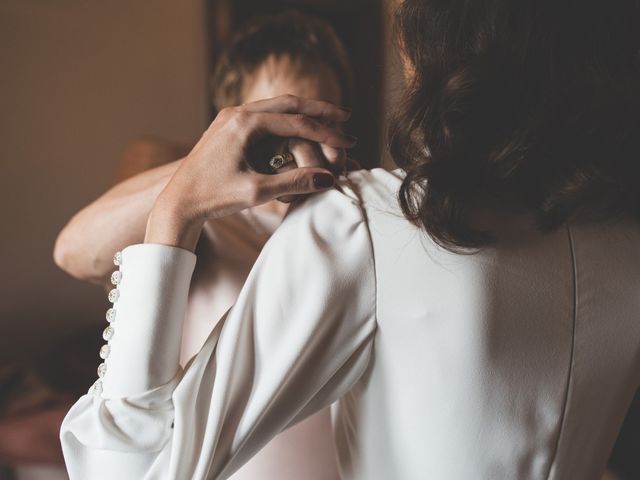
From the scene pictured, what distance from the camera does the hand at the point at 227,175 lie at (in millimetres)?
544

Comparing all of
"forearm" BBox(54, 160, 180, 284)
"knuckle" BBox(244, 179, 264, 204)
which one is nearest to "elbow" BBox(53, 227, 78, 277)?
"forearm" BBox(54, 160, 180, 284)

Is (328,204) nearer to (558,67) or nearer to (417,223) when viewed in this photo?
(417,223)

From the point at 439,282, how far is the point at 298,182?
158mm

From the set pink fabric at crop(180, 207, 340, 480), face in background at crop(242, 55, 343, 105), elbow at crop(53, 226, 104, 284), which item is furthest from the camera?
face in background at crop(242, 55, 343, 105)

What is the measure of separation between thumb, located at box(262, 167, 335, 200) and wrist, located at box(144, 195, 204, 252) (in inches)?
3.1

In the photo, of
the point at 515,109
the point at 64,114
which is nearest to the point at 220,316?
the point at 515,109

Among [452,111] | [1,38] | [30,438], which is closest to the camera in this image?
[452,111]

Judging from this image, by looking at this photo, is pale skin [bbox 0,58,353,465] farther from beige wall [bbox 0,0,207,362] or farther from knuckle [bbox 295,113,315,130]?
beige wall [bbox 0,0,207,362]

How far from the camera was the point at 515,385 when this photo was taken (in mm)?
489

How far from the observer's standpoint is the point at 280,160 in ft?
1.85

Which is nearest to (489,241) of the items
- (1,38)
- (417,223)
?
(417,223)

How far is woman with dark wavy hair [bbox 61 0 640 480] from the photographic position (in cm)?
46

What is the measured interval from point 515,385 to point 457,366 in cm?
6

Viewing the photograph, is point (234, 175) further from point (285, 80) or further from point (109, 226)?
point (285, 80)
